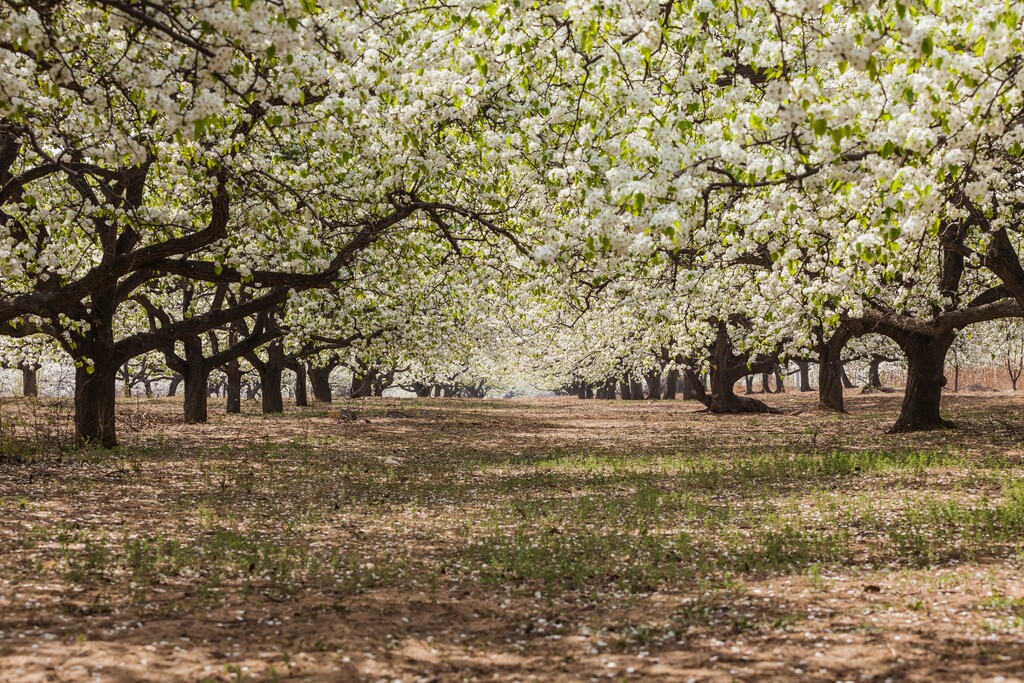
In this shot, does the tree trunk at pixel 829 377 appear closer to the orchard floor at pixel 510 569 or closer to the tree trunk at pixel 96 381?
the orchard floor at pixel 510 569

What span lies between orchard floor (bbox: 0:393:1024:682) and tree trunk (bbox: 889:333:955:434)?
15.4 feet

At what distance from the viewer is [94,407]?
19266 mm

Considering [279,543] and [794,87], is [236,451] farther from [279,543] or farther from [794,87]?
[794,87]

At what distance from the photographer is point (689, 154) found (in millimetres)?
9227

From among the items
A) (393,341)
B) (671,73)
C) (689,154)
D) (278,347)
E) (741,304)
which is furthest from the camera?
(278,347)

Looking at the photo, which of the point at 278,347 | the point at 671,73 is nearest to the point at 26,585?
the point at 671,73

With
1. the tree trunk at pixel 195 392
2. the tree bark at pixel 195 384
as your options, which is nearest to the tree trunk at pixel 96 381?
the tree bark at pixel 195 384

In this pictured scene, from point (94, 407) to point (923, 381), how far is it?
22374mm

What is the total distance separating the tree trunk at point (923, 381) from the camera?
76.0ft

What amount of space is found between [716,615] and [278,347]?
30769 mm

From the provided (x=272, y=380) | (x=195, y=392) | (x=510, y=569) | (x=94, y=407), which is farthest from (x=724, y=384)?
(x=510, y=569)

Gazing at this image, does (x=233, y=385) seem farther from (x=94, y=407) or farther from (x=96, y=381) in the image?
Result: (x=96, y=381)

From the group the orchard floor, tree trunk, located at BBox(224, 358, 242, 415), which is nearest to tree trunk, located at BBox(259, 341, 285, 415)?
tree trunk, located at BBox(224, 358, 242, 415)

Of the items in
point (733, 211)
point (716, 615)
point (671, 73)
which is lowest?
point (716, 615)
